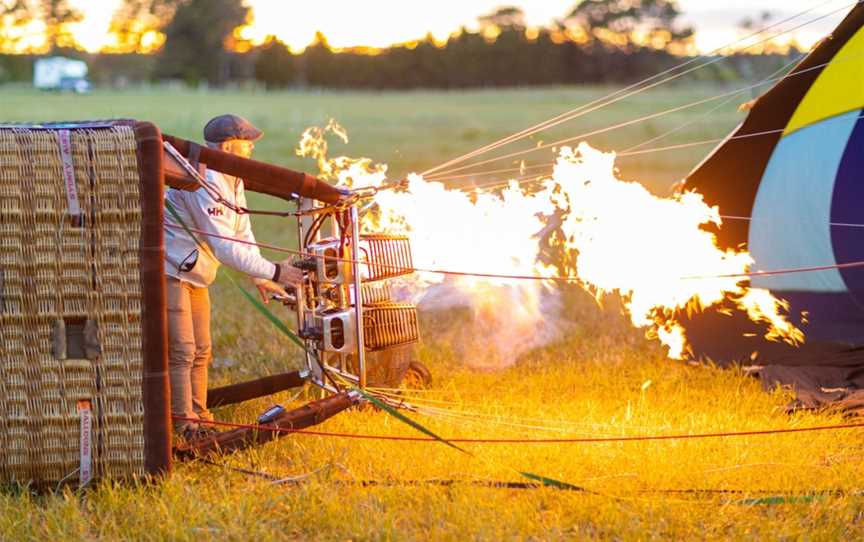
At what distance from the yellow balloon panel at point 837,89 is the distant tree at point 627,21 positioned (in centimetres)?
6074

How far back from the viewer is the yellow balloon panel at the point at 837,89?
19.3 feet

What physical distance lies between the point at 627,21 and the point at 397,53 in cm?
1564

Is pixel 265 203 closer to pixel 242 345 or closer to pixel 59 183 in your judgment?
pixel 242 345

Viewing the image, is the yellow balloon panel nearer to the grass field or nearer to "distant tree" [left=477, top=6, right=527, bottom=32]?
the grass field

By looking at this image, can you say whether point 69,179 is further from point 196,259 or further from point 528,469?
point 528,469

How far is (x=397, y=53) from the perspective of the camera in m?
60.1

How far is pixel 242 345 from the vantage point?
6809 mm

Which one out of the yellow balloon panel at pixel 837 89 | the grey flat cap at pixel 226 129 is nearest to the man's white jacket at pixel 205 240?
the grey flat cap at pixel 226 129

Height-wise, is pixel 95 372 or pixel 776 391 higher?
pixel 95 372

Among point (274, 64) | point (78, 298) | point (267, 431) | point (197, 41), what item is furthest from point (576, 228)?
point (197, 41)

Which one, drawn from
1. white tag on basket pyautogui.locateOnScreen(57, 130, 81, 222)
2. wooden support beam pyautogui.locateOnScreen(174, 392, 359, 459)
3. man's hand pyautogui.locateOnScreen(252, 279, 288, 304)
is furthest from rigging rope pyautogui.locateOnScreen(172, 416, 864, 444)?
white tag on basket pyautogui.locateOnScreen(57, 130, 81, 222)

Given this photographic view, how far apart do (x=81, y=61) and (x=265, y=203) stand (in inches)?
2156

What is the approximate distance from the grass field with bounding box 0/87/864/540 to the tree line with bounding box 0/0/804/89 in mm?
47287

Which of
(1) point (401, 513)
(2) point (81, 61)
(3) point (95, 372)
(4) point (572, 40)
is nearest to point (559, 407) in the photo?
(1) point (401, 513)
